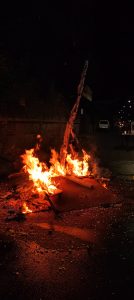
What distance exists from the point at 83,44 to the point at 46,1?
2.68m

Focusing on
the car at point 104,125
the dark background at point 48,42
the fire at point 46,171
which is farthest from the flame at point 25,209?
the car at point 104,125

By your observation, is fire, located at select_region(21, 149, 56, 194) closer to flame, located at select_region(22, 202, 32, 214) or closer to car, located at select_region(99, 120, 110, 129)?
flame, located at select_region(22, 202, 32, 214)

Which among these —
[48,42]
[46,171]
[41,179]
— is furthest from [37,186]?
[48,42]

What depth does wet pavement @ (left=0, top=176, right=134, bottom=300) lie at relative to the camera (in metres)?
4.70

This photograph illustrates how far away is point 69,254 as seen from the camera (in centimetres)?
582

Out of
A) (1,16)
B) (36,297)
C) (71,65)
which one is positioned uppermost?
(1,16)

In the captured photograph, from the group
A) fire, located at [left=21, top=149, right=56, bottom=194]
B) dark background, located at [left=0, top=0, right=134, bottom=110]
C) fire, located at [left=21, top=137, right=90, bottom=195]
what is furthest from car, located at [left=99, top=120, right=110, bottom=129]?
fire, located at [left=21, top=149, right=56, bottom=194]

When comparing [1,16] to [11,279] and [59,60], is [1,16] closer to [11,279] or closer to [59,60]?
[59,60]

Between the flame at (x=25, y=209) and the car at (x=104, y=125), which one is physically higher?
the car at (x=104, y=125)

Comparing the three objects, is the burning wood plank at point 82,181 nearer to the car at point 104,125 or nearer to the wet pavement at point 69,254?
the wet pavement at point 69,254

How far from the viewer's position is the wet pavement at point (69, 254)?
4.70 meters

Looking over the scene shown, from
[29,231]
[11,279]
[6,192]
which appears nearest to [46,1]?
[6,192]

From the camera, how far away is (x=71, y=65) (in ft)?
49.7

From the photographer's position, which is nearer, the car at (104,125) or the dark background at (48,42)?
the dark background at (48,42)
